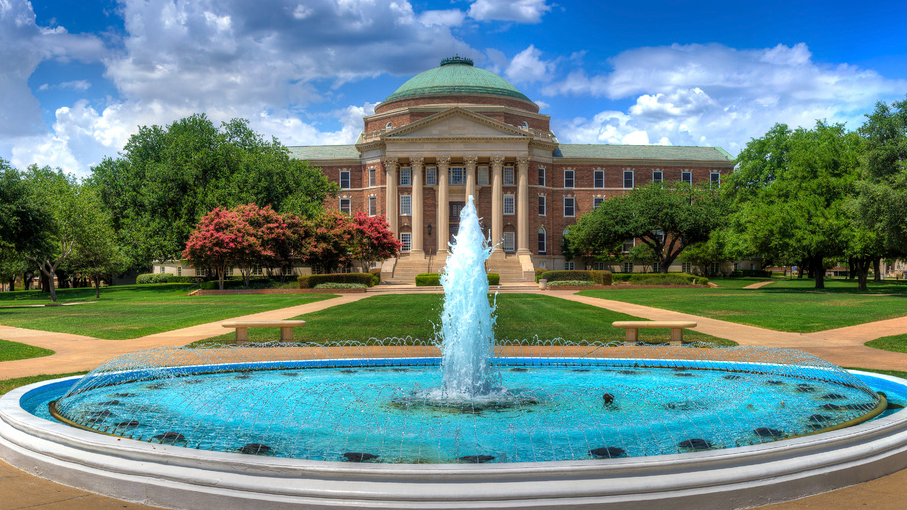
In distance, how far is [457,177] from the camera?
235ft

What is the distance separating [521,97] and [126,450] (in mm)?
73545

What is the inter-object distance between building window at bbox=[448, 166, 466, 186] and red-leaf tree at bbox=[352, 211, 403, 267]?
1459 cm

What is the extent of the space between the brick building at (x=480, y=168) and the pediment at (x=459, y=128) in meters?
0.10

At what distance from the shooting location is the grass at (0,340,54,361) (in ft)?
50.6

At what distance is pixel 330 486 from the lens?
17.9 feet

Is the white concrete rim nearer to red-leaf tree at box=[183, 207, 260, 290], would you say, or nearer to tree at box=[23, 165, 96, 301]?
tree at box=[23, 165, 96, 301]

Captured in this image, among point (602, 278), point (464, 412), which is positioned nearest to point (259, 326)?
point (464, 412)

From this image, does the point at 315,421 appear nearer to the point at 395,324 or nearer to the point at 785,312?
the point at 395,324

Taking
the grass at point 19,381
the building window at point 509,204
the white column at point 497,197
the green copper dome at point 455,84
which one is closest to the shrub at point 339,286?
the white column at point 497,197

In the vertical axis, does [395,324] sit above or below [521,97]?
below

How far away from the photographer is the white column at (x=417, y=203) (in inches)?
2689

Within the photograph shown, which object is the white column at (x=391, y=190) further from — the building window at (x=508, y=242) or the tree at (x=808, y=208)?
the tree at (x=808, y=208)

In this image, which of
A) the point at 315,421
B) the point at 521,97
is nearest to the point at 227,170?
the point at 521,97

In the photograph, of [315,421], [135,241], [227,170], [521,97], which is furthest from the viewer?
[521,97]
